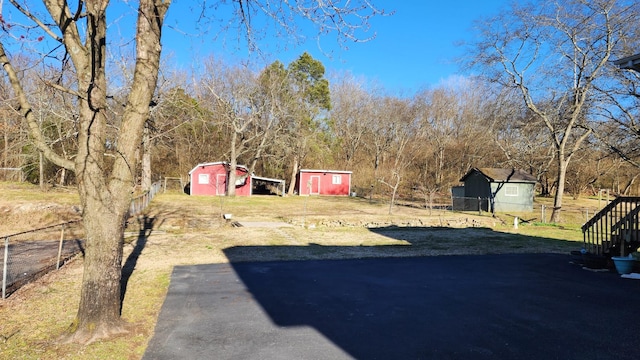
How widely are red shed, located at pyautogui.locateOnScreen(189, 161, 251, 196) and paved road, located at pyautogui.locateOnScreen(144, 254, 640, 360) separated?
3024 cm

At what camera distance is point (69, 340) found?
4.79 meters

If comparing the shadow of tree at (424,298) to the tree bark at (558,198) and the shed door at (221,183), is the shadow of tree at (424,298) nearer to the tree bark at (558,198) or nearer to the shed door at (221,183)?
the tree bark at (558,198)

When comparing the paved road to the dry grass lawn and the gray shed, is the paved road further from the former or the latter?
the gray shed

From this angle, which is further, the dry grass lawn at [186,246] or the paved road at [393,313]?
the dry grass lawn at [186,246]

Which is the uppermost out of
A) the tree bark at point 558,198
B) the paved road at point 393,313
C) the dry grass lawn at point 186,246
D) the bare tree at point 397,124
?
the bare tree at point 397,124

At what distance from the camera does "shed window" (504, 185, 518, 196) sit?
29.8 metres

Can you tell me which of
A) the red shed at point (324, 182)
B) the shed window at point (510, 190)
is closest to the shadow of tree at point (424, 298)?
the shed window at point (510, 190)

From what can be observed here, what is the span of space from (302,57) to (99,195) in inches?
1550

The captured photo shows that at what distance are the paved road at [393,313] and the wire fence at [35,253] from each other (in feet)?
8.98

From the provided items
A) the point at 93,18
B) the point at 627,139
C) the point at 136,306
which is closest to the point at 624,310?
the point at 136,306

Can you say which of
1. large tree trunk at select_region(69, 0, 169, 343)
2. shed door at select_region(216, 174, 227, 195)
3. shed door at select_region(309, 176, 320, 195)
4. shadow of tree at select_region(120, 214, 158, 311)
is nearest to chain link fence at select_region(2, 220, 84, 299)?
shadow of tree at select_region(120, 214, 158, 311)

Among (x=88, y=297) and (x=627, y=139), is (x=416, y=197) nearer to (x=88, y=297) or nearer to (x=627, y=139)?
(x=627, y=139)

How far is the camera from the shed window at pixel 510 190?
2977 centimetres

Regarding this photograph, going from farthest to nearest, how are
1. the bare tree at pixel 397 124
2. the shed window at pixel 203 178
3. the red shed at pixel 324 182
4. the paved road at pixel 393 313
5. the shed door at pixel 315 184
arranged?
the bare tree at pixel 397 124 < the shed door at pixel 315 184 < the red shed at pixel 324 182 < the shed window at pixel 203 178 < the paved road at pixel 393 313
